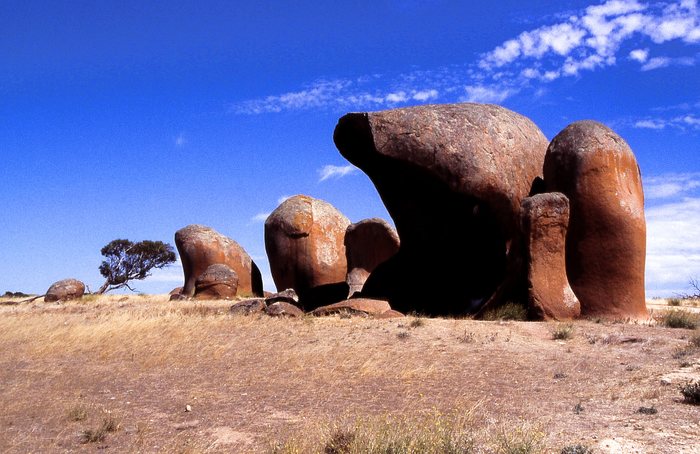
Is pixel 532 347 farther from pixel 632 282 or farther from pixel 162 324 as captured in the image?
pixel 162 324

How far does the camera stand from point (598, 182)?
12.6m

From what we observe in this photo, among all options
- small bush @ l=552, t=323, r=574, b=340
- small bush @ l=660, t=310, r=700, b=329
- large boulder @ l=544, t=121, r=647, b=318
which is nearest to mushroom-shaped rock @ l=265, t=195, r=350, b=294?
large boulder @ l=544, t=121, r=647, b=318

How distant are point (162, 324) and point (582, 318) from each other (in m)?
7.61

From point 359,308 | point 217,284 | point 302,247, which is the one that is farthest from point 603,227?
point 217,284

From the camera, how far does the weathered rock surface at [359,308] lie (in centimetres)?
1316

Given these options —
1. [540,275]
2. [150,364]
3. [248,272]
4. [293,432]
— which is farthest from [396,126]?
[248,272]

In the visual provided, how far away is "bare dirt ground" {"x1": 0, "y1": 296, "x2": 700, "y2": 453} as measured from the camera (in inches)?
231

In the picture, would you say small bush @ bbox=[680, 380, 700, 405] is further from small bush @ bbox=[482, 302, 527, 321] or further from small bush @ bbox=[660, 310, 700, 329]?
small bush @ bbox=[660, 310, 700, 329]

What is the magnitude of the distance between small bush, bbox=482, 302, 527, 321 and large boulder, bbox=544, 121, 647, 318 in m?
1.22

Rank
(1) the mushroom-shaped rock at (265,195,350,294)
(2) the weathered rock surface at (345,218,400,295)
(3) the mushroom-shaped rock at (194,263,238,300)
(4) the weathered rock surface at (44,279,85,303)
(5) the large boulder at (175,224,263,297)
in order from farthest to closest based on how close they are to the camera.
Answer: (4) the weathered rock surface at (44,279,85,303)
(5) the large boulder at (175,224,263,297)
(3) the mushroom-shaped rock at (194,263,238,300)
(1) the mushroom-shaped rock at (265,195,350,294)
(2) the weathered rock surface at (345,218,400,295)

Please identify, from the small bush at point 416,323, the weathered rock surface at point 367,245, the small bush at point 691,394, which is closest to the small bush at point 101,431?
the small bush at point 691,394

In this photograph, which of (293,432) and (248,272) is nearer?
(293,432)

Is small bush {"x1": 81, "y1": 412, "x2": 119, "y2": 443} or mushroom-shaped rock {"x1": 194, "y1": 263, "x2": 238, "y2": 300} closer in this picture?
small bush {"x1": 81, "y1": 412, "x2": 119, "y2": 443}

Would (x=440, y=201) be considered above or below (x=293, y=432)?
above
